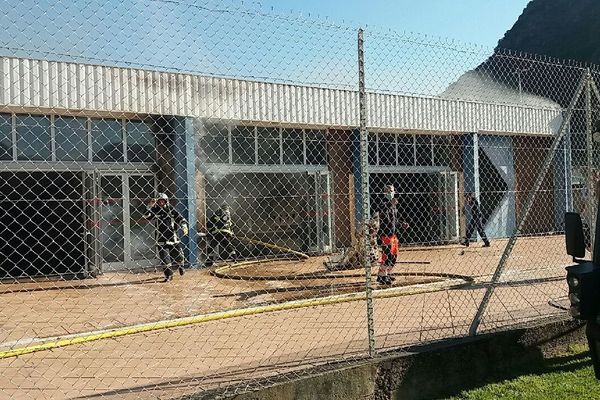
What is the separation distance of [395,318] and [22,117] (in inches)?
374

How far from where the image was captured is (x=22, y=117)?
41.0ft

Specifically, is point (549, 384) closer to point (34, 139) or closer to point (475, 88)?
point (475, 88)

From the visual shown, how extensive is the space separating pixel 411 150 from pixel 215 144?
22.7 ft

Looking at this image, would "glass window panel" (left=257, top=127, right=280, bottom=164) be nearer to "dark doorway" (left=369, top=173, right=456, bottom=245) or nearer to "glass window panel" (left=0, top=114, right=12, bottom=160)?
"dark doorway" (left=369, top=173, right=456, bottom=245)

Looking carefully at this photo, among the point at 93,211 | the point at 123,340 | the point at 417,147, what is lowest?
the point at 123,340

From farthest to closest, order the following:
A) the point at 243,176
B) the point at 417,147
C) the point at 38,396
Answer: the point at 417,147 → the point at 243,176 → the point at 38,396

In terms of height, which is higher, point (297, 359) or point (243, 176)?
point (243, 176)

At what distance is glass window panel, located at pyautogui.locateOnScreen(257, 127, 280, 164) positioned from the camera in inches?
620

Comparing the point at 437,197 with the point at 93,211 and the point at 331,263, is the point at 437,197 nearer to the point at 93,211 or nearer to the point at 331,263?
the point at 331,263

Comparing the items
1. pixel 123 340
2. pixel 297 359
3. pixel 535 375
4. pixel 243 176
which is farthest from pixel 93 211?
pixel 535 375

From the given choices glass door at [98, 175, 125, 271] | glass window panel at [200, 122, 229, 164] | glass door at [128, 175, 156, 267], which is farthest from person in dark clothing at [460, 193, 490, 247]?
glass door at [98, 175, 125, 271]

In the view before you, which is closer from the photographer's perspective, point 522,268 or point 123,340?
point 123,340

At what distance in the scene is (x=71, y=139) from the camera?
43.3 feet

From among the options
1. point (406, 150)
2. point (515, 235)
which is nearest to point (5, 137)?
point (515, 235)
